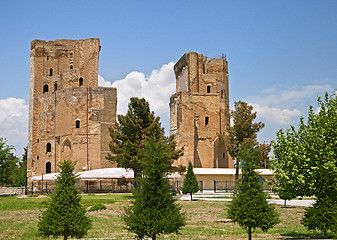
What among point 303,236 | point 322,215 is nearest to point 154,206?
point 322,215

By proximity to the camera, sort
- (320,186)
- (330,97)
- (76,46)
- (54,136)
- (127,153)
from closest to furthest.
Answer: (320,186), (330,97), (127,153), (54,136), (76,46)

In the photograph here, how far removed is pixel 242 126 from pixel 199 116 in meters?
9.02

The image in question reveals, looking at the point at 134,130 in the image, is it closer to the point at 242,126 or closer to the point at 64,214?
the point at 242,126

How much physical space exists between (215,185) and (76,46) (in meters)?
→ 33.4

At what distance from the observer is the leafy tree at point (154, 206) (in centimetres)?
1070

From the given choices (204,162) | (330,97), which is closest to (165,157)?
(330,97)

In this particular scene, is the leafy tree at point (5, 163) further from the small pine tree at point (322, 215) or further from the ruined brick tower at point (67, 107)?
the small pine tree at point (322, 215)

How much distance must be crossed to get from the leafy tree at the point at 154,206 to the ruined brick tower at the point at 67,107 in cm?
4630

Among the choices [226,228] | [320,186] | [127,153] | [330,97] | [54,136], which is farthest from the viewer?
[54,136]

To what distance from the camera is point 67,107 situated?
59562mm

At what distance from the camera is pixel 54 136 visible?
61969mm

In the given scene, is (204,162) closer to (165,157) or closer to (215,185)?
(215,185)

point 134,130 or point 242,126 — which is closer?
point 134,130

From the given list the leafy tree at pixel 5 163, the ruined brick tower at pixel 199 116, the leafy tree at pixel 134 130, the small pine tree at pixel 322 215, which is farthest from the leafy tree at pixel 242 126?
the small pine tree at pixel 322 215
